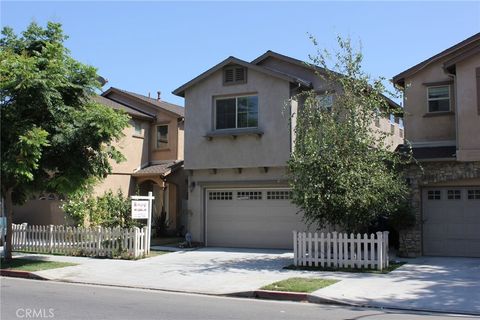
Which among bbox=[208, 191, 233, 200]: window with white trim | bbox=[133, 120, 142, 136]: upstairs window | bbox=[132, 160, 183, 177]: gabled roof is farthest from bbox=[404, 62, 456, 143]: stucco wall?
bbox=[133, 120, 142, 136]: upstairs window

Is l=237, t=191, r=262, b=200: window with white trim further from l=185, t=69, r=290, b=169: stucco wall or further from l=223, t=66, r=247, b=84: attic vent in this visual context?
l=223, t=66, r=247, b=84: attic vent

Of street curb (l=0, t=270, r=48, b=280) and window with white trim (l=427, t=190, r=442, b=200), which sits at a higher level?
window with white trim (l=427, t=190, r=442, b=200)

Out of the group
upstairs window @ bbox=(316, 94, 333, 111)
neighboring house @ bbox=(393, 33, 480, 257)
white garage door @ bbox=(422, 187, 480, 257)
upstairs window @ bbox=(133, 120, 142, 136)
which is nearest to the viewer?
upstairs window @ bbox=(316, 94, 333, 111)

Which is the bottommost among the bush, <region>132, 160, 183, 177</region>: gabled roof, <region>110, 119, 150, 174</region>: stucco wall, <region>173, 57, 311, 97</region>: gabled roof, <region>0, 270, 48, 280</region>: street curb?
<region>0, 270, 48, 280</region>: street curb

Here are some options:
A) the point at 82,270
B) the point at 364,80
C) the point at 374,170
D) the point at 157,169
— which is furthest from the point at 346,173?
the point at 157,169

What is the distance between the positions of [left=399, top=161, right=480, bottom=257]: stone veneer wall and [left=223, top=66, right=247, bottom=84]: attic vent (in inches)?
283

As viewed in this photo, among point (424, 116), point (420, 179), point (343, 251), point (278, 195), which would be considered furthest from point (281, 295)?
point (424, 116)

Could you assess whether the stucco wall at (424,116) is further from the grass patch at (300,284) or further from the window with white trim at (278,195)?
the grass patch at (300,284)

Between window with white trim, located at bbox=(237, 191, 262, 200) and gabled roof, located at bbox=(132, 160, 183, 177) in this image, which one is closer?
window with white trim, located at bbox=(237, 191, 262, 200)

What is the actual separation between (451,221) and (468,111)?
3.52m

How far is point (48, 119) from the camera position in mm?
15453

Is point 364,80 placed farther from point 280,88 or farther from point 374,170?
point 280,88

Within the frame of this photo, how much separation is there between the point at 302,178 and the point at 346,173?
4.22 feet

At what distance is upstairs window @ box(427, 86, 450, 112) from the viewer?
1844cm
